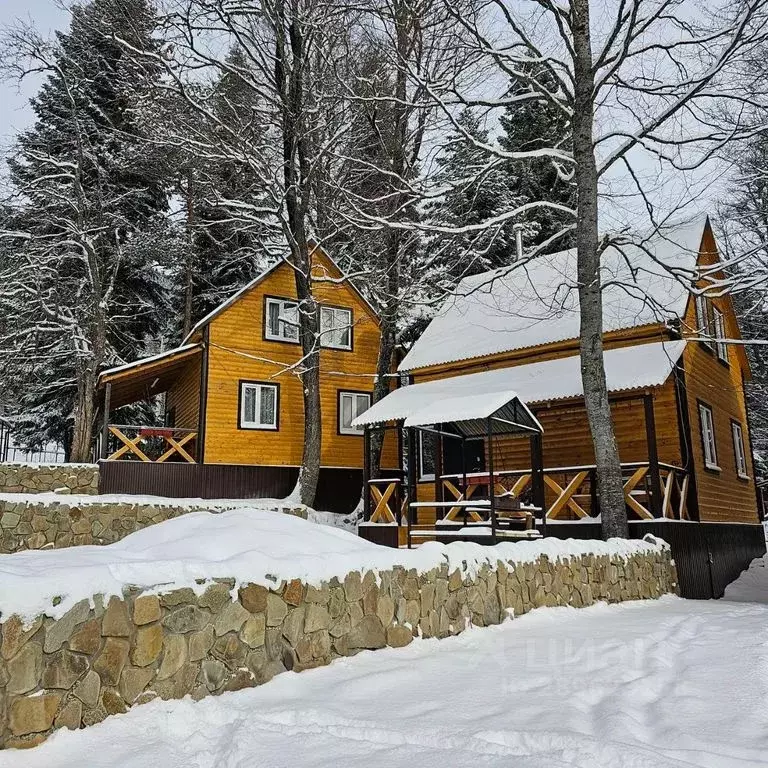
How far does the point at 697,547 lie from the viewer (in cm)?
1145

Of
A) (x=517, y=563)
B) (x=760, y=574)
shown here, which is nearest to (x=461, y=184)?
(x=517, y=563)

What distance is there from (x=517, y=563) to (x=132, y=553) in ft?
11.6

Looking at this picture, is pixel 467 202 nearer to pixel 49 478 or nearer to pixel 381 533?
pixel 381 533

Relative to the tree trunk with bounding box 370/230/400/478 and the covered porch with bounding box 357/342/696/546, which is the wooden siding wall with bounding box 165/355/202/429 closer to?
the tree trunk with bounding box 370/230/400/478

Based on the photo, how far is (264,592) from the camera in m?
4.27

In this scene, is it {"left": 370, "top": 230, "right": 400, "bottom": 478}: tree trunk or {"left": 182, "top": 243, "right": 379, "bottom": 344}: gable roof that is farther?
{"left": 182, "top": 243, "right": 379, "bottom": 344}: gable roof

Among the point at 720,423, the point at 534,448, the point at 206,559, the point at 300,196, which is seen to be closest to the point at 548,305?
the point at 534,448

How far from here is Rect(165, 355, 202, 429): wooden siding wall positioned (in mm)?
18891

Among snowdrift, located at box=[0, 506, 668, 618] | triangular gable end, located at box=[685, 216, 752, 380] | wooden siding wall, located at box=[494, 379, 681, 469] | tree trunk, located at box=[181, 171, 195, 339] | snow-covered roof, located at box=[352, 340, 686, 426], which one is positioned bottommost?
snowdrift, located at box=[0, 506, 668, 618]

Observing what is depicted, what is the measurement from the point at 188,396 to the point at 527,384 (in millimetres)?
10554

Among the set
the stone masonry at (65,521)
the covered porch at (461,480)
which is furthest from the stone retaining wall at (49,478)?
the covered porch at (461,480)

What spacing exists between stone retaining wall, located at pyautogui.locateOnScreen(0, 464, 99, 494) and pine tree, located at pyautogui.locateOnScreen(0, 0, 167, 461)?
3204 mm

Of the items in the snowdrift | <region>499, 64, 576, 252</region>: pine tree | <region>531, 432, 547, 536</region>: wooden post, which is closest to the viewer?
the snowdrift

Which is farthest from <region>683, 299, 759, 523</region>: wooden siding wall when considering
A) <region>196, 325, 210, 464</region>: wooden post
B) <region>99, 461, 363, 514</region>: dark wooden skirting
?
<region>196, 325, 210, 464</region>: wooden post
